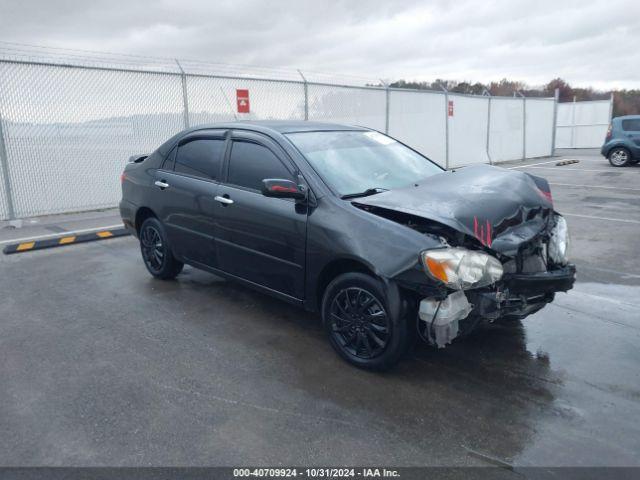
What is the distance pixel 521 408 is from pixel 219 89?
9.73 m

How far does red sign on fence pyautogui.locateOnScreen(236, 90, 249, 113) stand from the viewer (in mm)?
11844

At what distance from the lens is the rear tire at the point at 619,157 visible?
17.8 meters

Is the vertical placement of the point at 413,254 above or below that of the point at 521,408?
above

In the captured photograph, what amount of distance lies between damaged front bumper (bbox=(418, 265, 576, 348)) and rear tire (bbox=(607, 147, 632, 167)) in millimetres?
16641

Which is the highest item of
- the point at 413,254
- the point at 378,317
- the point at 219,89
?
the point at 219,89

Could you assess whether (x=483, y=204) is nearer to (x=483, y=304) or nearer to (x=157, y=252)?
(x=483, y=304)

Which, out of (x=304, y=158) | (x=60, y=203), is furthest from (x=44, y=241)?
(x=304, y=158)

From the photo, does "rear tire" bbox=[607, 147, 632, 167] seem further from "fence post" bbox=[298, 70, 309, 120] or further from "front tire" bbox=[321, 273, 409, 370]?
"front tire" bbox=[321, 273, 409, 370]

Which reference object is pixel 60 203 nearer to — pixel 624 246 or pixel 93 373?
pixel 93 373

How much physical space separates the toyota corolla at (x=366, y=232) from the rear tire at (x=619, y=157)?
51.4ft

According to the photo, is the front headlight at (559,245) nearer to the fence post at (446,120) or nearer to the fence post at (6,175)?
the fence post at (6,175)

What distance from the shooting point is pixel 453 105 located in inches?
680

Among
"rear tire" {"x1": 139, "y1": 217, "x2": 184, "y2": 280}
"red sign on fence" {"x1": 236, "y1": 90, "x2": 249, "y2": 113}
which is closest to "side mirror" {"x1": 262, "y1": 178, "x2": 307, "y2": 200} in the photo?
"rear tire" {"x1": 139, "y1": 217, "x2": 184, "y2": 280}

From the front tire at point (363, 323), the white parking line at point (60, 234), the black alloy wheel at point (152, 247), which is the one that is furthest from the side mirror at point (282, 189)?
the white parking line at point (60, 234)
